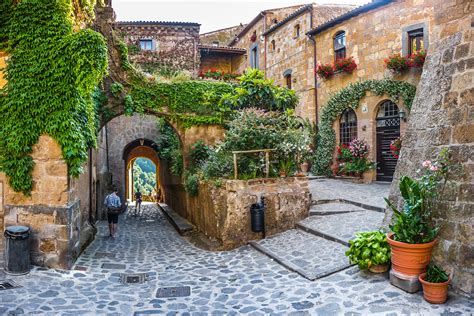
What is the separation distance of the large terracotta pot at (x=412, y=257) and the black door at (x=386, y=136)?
10235mm

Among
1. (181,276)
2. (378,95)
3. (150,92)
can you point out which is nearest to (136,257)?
(181,276)

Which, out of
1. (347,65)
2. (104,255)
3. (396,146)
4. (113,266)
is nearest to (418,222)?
(113,266)

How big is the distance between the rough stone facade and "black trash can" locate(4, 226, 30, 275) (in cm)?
1602

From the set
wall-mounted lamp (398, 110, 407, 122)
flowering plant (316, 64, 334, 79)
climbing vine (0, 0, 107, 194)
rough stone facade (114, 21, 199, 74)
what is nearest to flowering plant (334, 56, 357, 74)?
flowering plant (316, 64, 334, 79)

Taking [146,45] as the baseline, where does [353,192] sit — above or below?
below

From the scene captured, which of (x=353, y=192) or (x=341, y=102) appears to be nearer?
(x=353, y=192)

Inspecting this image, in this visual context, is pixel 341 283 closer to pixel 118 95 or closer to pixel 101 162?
pixel 118 95

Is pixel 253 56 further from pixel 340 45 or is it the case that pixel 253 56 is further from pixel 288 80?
pixel 340 45

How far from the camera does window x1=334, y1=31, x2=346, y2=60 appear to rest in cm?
1661

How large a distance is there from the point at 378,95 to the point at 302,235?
8908mm

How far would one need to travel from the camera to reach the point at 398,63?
13.5 m

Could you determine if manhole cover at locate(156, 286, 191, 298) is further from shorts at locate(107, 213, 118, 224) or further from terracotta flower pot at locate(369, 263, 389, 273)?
shorts at locate(107, 213, 118, 224)

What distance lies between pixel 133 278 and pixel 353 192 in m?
7.89

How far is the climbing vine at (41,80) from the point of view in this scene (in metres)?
6.99
